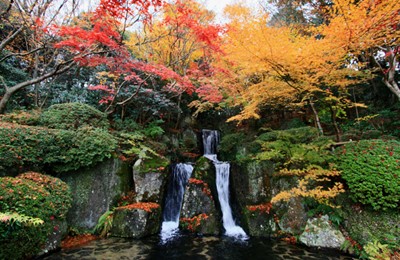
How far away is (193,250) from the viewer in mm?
5832

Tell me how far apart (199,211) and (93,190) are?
373 centimetres

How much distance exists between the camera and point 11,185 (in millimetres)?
4871

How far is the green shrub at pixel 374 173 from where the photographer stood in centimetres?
527

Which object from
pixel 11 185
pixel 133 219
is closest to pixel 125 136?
pixel 133 219

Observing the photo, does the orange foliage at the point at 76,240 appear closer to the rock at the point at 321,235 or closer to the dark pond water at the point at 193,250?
the dark pond water at the point at 193,250

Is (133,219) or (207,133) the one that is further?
(207,133)

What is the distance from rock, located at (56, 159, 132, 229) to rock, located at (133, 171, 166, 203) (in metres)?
0.45

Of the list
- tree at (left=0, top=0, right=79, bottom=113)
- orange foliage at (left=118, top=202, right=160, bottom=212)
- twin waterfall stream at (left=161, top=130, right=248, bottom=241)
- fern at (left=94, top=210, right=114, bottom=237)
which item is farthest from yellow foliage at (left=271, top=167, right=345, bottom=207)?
tree at (left=0, top=0, right=79, bottom=113)

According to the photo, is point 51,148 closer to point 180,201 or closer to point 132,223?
point 132,223

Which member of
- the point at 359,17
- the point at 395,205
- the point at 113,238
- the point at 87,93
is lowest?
the point at 113,238

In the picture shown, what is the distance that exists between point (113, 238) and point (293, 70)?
7264 mm

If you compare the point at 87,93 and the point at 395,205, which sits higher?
the point at 87,93

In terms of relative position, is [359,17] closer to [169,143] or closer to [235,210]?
[235,210]

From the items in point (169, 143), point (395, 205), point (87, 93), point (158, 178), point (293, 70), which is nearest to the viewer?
point (395, 205)
